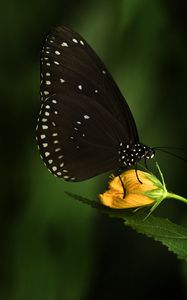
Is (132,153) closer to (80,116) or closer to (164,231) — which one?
(80,116)

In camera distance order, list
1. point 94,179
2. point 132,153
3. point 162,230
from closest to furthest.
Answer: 1. point 162,230
2. point 132,153
3. point 94,179

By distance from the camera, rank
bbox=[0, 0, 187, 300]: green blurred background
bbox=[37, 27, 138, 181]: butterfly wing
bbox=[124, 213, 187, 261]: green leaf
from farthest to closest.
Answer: bbox=[0, 0, 187, 300]: green blurred background < bbox=[37, 27, 138, 181]: butterfly wing < bbox=[124, 213, 187, 261]: green leaf

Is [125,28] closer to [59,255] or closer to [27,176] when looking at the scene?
[27,176]

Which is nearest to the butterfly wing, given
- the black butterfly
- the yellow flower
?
the black butterfly

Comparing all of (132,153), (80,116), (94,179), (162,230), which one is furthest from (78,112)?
(162,230)

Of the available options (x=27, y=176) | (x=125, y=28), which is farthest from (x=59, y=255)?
(x=125, y=28)

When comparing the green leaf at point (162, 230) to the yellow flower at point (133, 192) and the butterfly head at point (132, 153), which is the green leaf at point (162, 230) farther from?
the butterfly head at point (132, 153)

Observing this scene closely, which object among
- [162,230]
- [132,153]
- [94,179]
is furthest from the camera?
[94,179]

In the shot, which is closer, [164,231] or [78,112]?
[164,231]

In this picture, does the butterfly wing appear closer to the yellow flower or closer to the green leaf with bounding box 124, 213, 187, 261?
the yellow flower
